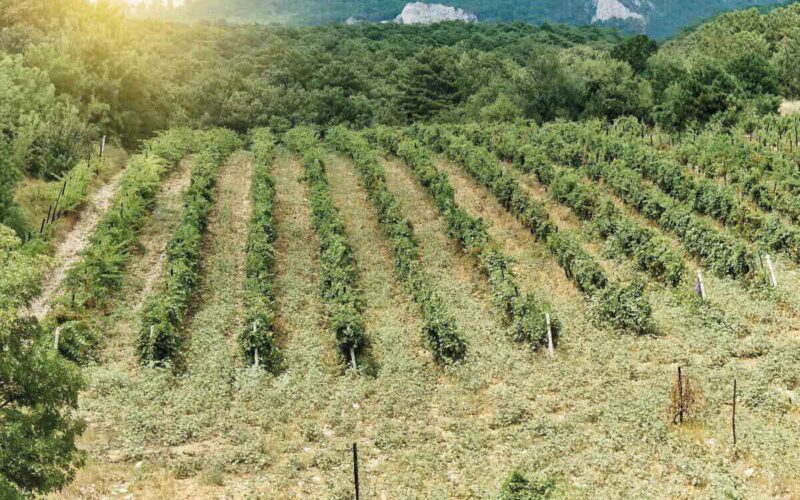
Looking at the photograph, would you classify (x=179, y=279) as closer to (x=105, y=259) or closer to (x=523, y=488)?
(x=105, y=259)

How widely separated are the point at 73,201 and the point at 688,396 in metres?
32.1

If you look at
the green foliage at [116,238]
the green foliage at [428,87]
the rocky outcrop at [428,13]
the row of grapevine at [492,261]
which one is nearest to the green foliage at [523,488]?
the row of grapevine at [492,261]

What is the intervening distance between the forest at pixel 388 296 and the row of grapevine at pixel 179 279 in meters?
0.15

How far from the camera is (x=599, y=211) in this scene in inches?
1403

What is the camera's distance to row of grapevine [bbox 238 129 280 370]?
77.9 feet

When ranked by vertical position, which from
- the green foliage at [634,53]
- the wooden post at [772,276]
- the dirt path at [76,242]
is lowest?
the dirt path at [76,242]

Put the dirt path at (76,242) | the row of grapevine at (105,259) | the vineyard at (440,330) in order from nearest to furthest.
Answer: the vineyard at (440,330) < the row of grapevine at (105,259) < the dirt path at (76,242)

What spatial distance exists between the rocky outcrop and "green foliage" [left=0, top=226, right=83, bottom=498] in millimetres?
174843

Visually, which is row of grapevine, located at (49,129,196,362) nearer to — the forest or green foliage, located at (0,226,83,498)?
the forest

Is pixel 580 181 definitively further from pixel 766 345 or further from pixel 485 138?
pixel 766 345

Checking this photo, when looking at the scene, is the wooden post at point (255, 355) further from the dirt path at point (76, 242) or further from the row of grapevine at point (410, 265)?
the dirt path at point (76, 242)

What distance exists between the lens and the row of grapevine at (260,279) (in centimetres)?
2375

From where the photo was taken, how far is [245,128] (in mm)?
69562

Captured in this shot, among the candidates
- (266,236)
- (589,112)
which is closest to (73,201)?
(266,236)
